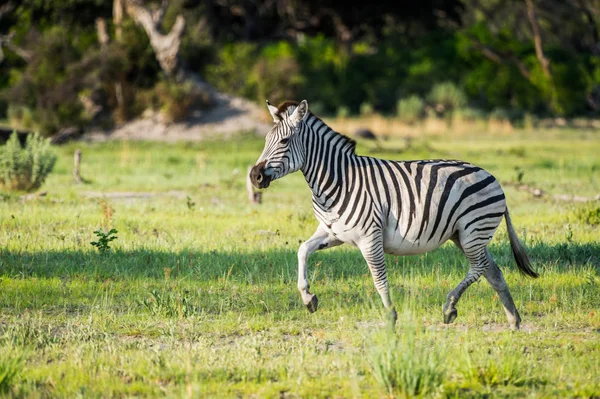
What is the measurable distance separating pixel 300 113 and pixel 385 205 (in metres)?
1.13

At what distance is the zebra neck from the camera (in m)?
8.70

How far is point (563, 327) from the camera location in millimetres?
8609

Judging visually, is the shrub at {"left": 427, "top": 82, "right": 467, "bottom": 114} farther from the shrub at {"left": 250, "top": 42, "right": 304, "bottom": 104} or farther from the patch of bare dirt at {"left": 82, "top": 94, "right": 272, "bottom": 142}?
the patch of bare dirt at {"left": 82, "top": 94, "right": 272, "bottom": 142}

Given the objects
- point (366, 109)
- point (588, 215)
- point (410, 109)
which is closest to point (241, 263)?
point (588, 215)

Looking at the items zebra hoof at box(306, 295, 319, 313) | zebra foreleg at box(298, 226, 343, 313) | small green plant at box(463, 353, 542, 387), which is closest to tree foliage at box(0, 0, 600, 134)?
zebra foreleg at box(298, 226, 343, 313)

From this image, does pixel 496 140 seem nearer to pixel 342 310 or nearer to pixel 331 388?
pixel 342 310

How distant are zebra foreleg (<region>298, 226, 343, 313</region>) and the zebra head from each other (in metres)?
0.64

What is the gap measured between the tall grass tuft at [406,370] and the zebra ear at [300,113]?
272 centimetres

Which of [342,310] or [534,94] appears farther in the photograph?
[534,94]

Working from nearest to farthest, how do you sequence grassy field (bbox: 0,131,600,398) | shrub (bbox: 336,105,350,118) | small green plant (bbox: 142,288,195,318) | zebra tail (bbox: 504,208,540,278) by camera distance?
grassy field (bbox: 0,131,600,398)
small green plant (bbox: 142,288,195,318)
zebra tail (bbox: 504,208,540,278)
shrub (bbox: 336,105,350,118)

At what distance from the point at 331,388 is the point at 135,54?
31.8 meters

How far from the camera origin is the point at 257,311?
9078 millimetres

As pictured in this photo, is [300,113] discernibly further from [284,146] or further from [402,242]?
[402,242]

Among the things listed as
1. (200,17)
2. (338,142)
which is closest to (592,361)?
(338,142)
